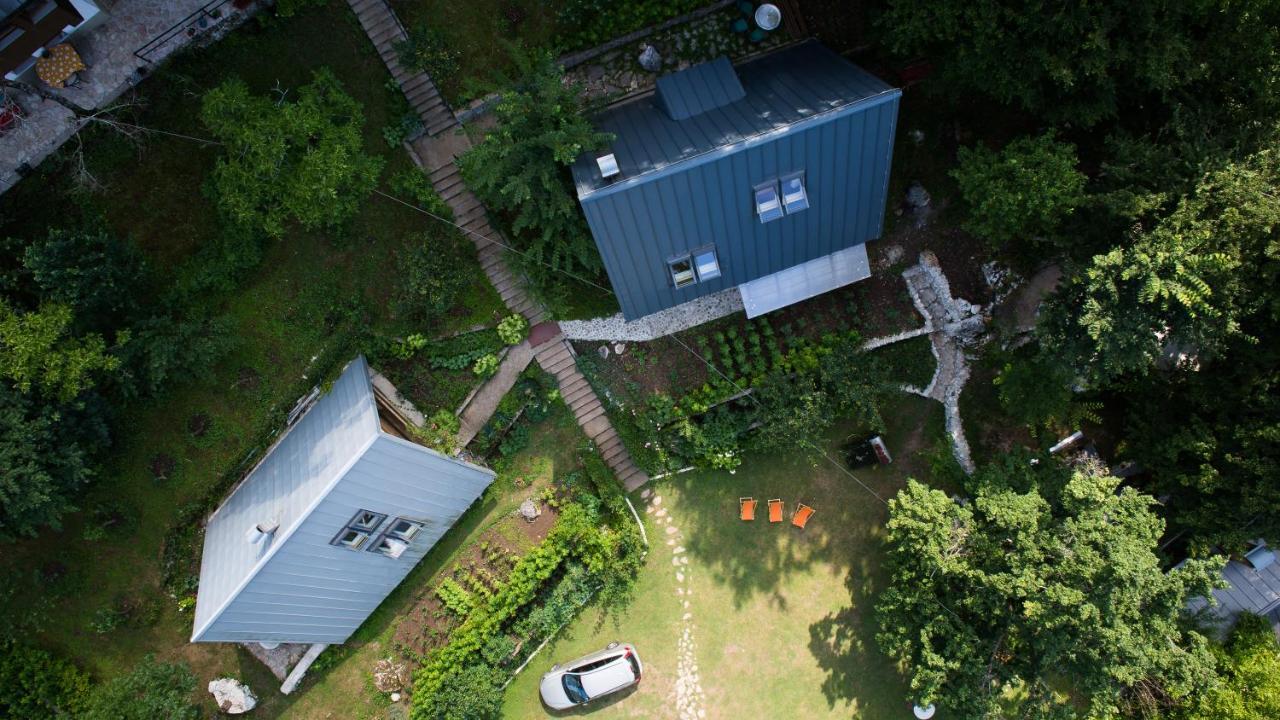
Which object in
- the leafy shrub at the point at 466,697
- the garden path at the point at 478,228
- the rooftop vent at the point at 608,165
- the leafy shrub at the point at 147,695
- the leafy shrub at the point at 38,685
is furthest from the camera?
the leafy shrub at the point at 466,697

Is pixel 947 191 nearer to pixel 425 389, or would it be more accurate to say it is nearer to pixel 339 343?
pixel 425 389

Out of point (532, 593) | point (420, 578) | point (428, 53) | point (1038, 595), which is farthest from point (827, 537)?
point (428, 53)

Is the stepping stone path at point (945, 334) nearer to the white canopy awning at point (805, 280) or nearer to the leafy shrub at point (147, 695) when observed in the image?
the white canopy awning at point (805, 280)

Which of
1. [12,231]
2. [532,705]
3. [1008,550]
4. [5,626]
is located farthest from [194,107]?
[1008,550]

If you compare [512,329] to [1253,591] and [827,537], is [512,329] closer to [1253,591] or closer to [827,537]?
[827,537]

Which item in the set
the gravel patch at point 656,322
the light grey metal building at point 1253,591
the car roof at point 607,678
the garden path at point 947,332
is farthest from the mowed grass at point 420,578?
the light grey metal building at point 1253,591
